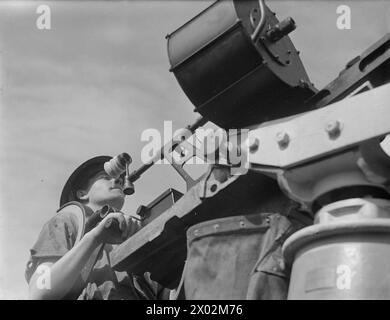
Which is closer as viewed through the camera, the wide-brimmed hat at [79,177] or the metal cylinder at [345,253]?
the metal cylinder at [345,253]

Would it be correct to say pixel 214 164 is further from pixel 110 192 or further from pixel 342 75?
pixel 110 192

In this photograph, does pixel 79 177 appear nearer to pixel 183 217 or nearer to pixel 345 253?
pixel 183 217

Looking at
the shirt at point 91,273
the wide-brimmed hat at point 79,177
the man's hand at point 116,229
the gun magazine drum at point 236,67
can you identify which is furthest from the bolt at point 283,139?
the wide-brimmed hat at point 79,177

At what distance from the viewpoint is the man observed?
4789mm

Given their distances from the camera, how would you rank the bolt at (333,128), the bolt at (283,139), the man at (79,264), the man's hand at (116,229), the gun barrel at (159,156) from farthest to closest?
1. the man at (79,264)
2. the man's hand at (116,229)
3. the gun barrel at (159,156)
4. the bolt at (283,139)
5. the bolt at (333,128)

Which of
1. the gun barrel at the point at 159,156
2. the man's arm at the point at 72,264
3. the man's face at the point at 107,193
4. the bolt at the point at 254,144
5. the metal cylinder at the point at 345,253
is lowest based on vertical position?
the metal cylinder at the point at 345,253

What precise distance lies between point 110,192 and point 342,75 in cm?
280

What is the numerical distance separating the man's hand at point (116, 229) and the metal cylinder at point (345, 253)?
159cm

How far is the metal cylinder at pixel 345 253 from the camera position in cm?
285

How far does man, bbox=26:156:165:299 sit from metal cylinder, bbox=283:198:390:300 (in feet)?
5.40

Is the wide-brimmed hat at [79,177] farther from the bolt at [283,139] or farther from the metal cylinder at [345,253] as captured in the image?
the metal cylinder at [345,253]

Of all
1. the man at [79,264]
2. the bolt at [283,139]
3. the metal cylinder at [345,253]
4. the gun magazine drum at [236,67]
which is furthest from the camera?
the man at [79,264]

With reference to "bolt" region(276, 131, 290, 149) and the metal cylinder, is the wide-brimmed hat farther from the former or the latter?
the metal cylinder

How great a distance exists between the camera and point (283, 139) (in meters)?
3.18
